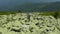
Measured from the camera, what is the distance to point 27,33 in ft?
26.9

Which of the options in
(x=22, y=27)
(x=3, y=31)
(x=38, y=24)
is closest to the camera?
(x=3, y=31)

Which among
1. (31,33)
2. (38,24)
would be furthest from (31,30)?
(38,24)

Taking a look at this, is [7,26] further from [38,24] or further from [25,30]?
[38,24]

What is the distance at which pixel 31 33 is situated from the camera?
8.32 m

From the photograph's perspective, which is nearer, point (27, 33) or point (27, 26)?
point (27, 33)

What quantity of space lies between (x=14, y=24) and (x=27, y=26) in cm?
56

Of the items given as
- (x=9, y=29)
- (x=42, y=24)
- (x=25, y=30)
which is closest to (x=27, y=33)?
(x=25, y=30)

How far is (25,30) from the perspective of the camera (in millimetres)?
8312

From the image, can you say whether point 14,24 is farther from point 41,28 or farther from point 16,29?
point 41,28

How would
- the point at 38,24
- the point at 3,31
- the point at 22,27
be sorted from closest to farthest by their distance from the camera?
the point at 3,31 → the point at 22,27 → the point at 38,24

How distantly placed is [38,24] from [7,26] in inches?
58.6

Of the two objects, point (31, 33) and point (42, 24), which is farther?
point (42, 24)

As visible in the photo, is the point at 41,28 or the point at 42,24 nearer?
the point at 41,28

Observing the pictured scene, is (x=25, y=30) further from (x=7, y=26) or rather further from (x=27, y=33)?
(x=7, y=26)
